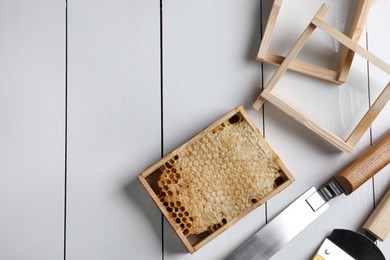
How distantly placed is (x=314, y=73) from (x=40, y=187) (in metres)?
0.45

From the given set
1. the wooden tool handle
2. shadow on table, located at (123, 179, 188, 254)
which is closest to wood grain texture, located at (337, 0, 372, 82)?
the wooden tool handle

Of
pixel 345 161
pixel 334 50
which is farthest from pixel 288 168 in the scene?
pixel 334 50

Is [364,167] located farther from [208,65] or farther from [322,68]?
[208,65]

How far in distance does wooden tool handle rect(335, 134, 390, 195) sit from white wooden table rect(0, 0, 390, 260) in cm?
3

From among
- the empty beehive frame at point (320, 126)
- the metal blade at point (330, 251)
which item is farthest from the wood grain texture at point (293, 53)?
the metal blade at point (330, 251)

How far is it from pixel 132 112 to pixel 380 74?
1.31ft

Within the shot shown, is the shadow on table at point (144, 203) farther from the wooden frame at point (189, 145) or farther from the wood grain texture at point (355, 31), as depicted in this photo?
the wood grain texture at point (355, 31)

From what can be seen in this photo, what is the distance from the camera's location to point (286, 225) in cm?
73

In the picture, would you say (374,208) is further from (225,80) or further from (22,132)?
(22,132)

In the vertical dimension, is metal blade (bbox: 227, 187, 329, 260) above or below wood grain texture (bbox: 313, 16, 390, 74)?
below

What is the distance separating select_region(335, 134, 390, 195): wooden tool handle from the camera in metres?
0.71

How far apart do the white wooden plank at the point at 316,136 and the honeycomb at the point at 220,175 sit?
0.17 feet

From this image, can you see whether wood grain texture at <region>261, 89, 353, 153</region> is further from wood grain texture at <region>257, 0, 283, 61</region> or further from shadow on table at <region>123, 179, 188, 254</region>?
shadow on table at <region>123, 179, 188, 254</region>

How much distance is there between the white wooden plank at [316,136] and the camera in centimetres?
75
